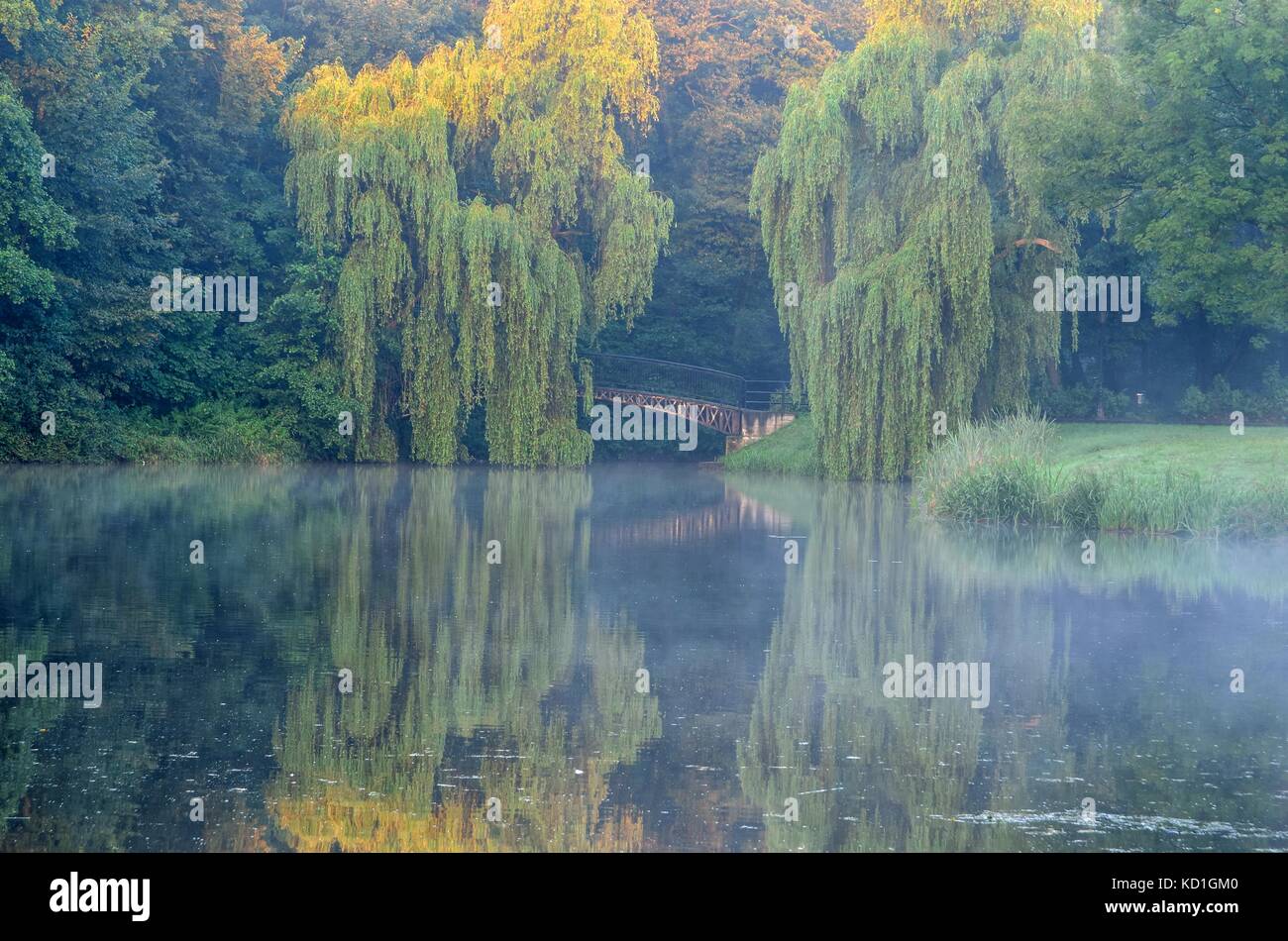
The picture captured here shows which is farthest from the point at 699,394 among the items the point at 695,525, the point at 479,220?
the point at 695,525

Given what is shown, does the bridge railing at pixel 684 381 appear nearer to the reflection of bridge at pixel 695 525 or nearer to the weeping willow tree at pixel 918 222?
Result: the weeping willow tree at pixel 918 222

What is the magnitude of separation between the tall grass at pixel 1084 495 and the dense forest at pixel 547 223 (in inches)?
236

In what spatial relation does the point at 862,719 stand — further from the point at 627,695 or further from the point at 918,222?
the point at 918,222

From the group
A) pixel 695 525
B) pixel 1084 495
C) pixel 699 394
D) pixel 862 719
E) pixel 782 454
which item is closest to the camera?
pixel 862 719

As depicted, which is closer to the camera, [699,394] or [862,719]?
[862,719]

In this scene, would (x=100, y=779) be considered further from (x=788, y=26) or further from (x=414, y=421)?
(x=788, y=26)

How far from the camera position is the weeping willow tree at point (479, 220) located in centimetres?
3441

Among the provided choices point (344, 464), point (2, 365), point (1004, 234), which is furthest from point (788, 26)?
point (2, 365)

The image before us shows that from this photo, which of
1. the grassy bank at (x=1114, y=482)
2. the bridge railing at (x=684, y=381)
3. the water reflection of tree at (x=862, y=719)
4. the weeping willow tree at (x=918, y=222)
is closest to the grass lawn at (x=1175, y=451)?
the grassy bank at (x=1114, y=482)

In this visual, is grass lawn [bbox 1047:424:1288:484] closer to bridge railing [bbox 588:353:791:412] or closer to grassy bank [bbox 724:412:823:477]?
grassy bank [bbox 724:412:823:477]

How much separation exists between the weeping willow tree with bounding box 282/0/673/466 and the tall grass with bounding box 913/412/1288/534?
42.3 feet

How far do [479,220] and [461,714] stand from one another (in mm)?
26193

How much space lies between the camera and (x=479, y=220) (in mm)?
34188
